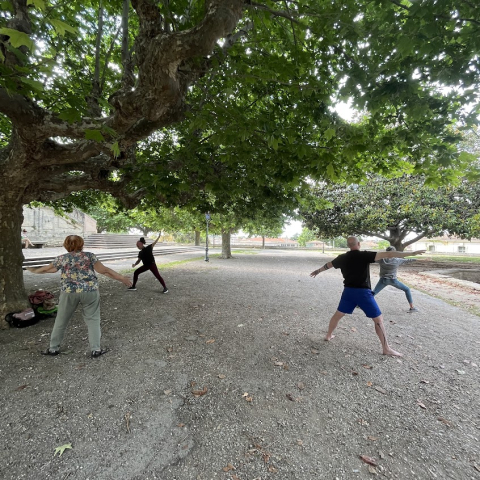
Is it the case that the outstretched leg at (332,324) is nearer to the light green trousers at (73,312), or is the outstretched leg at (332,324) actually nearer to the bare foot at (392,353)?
the bare foot at (392,353)

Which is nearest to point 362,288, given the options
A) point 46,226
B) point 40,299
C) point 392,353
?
point 392,353

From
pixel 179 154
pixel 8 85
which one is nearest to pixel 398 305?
pixel 179 154

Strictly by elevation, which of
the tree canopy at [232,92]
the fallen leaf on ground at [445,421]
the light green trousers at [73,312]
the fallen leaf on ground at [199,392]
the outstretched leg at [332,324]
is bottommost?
the fallen leaf on ground at [445,421]

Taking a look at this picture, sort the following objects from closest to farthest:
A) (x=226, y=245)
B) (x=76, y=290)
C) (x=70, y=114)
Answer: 1. (x=70, y=114)
2. (x=76, y=290)
3. (x=226, y=245)

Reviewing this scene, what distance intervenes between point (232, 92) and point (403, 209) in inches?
700

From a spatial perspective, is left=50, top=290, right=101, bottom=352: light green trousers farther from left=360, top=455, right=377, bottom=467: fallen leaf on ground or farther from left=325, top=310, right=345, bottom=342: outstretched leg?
left=325, top=310, right=345, bottom=342: outstretched leg

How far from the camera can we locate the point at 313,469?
6.86ft

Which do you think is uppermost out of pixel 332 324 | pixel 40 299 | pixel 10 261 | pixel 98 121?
pixel 98 121

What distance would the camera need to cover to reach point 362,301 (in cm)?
404

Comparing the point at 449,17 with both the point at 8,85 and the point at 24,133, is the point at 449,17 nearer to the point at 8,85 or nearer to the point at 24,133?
the point at 8,85

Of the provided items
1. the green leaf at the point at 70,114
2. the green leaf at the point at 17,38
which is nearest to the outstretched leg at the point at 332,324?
the green leaf at the point at 70,114

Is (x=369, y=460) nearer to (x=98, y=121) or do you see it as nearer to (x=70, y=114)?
(x=70, y=114)

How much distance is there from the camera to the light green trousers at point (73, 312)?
3.65 meters

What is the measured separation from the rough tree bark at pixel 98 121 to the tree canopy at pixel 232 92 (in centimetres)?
2
